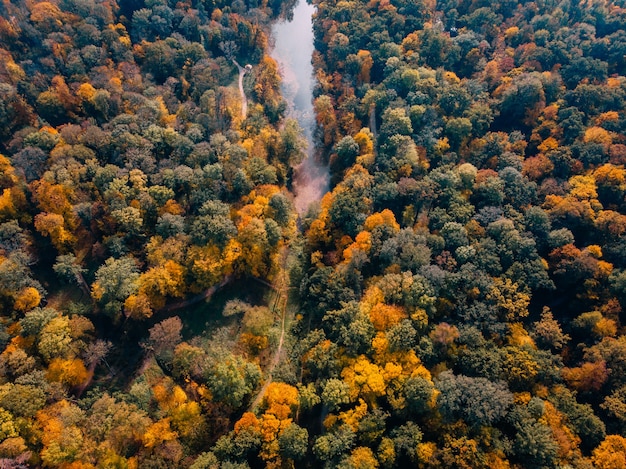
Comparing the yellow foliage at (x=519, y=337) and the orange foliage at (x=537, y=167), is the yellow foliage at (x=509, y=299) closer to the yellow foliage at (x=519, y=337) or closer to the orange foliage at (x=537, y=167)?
the yellow foliage at (x=519, y=337)

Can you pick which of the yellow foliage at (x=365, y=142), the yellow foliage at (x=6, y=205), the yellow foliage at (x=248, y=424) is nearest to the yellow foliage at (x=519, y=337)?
the yellow foliage at (x=248, y=424)

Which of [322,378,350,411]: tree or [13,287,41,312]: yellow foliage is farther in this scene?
[13,287,41,312]: yellow foliage

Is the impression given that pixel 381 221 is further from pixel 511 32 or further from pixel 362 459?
pixel 511 32

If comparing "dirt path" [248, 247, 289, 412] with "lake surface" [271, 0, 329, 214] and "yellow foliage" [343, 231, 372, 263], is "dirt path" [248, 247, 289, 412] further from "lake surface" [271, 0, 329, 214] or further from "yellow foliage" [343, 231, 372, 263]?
"lake surface" [271, 0, 329, 214]

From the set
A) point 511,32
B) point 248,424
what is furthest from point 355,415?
point 511,32

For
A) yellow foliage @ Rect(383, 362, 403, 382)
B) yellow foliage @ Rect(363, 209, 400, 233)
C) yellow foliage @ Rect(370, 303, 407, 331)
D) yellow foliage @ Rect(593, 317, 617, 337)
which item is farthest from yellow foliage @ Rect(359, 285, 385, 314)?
yellow foliage @ Rect(593, 317, 617, 337)

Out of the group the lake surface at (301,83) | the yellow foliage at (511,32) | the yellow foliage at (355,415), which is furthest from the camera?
the yellow foliage at (511,32)

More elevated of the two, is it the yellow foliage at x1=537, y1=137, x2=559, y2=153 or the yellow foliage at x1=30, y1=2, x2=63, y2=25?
the yellow foliage at x1=537, y1=137, x2=559, y2=153

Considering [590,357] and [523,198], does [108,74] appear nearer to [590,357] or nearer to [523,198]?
[523,198]
